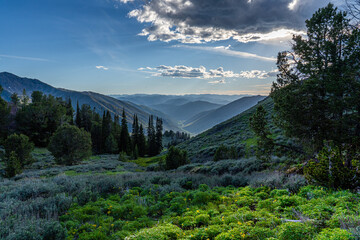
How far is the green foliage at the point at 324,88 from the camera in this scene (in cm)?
910

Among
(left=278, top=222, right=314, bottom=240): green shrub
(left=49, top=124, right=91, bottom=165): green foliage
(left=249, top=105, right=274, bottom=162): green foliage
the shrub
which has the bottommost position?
(left=49, top=124, right=91, bottom=165): green foliage

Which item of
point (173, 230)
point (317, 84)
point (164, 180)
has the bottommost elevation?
point (164, 180)

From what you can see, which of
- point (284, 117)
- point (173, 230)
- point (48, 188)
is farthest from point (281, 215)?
point (48, 188)

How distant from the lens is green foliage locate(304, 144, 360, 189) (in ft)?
21.3

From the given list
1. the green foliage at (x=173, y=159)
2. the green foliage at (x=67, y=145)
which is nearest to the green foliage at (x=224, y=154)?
the green foliage at (x=173, y=159)

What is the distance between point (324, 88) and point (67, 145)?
31797mm

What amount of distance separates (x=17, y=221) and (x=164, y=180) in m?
7.05

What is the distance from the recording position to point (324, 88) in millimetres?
9797

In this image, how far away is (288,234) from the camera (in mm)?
4066

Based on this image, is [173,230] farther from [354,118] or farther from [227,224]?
[354,118]

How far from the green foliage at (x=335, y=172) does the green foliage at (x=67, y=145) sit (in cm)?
3051

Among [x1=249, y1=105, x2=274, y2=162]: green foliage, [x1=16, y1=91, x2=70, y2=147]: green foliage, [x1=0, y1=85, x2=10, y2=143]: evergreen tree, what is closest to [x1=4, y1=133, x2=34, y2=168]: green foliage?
[x1=249, y1=105, x2=274, y2=162]: green foliage

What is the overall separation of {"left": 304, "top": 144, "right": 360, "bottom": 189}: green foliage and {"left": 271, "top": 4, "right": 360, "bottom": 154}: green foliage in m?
2.43

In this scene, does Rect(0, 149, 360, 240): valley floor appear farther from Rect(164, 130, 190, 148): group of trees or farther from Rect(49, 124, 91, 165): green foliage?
Rect(164, 130, 190, 148): group of trees
